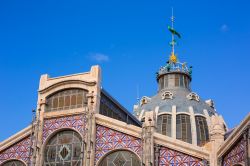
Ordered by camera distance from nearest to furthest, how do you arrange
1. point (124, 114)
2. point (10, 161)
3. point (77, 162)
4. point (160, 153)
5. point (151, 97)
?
point (160, 153)
point (77, 162)
point (10, 161)
point (124, 114)
point (151, 97)

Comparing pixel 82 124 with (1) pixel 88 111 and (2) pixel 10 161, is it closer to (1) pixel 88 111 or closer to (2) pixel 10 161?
(1) pixel 88 111

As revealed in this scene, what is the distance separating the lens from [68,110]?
3819 cm

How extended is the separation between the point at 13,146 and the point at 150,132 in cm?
1225

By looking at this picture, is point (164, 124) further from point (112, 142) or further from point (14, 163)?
point (14, 163)

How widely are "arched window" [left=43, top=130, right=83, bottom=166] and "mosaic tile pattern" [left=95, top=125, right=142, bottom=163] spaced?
147 centimetres

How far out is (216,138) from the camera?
33062 mm

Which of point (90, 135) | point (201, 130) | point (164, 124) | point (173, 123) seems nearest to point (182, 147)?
point (90, 135)

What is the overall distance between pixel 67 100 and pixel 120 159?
7117 mm

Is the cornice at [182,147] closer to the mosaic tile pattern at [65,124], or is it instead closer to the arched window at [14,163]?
the mosaic tile pattern at [65,124]

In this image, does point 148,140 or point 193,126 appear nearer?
point 148,140

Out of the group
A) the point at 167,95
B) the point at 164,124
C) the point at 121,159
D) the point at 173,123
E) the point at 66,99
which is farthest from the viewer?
the point at 167,95

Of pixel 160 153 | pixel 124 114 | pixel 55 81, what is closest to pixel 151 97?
pixel 124 114

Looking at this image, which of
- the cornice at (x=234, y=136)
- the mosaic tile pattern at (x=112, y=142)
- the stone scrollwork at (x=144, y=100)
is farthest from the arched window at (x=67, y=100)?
the stone scrollwork at (x=144, y=100)

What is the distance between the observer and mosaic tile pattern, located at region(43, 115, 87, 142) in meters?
37.2
